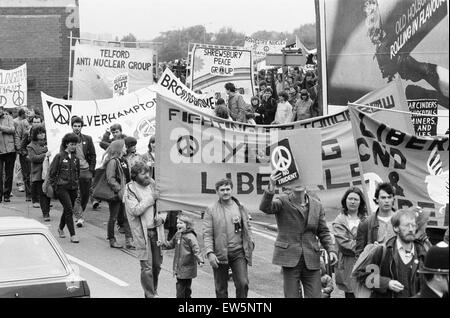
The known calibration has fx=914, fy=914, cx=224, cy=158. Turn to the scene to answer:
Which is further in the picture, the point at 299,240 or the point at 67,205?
the point at 67,205

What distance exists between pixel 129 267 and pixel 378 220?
4.85 m

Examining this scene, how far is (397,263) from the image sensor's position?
7.48 metres

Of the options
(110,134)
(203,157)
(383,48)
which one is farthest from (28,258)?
(383,48)

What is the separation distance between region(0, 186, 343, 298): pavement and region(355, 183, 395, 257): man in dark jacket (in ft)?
7.47

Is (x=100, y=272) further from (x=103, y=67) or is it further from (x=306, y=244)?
(x=103, y=67)

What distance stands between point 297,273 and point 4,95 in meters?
15.5

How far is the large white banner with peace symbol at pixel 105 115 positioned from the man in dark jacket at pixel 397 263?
375 inches

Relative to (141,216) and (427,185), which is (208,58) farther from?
(427,185)

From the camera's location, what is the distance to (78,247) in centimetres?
1377

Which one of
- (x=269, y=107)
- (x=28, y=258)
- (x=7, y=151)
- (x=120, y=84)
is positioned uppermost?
(x=120, y=84)

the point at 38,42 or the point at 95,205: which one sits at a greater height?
the point at 38,42

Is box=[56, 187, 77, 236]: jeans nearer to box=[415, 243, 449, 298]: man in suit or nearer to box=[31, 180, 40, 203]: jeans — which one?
box=[31, 180, 40, 203]: jeans

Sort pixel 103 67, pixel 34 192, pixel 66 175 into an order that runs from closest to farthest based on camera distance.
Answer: pixel 66 175
pixel 34 192
pixel 103 67

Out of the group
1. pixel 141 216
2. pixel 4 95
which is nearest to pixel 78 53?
pixel 4 95
